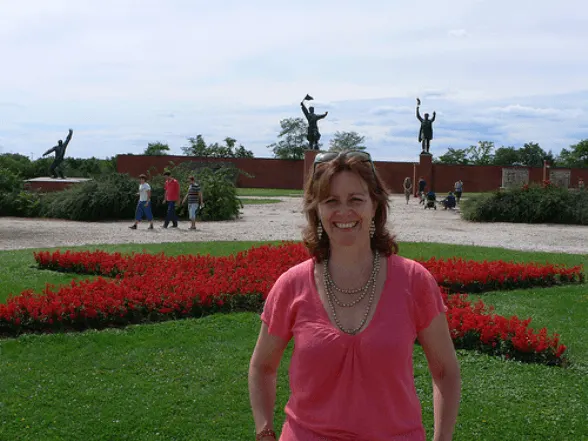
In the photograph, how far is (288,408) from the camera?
2.11 m

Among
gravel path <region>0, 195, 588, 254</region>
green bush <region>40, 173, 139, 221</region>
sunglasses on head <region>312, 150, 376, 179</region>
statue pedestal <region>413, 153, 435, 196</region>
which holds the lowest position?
gravel path <region>0, 195, 588, 254</region>

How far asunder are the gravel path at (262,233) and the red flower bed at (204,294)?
3621mm

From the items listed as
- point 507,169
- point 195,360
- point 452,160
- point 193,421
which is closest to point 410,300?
point 193,421

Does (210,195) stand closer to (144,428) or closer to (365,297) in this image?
(144,428)

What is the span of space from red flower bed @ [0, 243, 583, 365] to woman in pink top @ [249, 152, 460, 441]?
3811 millimetres

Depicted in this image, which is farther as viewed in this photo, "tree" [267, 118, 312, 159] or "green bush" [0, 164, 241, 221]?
"tree" [267, 118, 312, 159]

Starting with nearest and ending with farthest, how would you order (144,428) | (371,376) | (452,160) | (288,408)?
(371,376), (288,408), (144,428), (452,160)

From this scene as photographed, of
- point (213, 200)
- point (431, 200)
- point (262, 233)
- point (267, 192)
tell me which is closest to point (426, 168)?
point (267, 192)

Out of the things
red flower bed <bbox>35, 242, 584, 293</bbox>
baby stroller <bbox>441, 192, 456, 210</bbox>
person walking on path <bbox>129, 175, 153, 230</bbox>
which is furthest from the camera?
baby stroller <bbox>441, 192, 456, 210</bbox>

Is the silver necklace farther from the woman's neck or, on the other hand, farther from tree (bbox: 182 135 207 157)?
tree (bbox: 182 135 207 157)

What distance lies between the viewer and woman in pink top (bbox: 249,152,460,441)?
198cm

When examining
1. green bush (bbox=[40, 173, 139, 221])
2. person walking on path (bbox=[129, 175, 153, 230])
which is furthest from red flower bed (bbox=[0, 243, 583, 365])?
green bush (bbox=[40, 173, 139, 221])

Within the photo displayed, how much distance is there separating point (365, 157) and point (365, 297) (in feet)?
1.46

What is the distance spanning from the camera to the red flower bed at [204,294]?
19.0 feet
